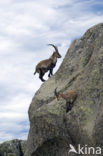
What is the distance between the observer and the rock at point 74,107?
13.3 metres

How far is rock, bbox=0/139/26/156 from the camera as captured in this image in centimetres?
2306

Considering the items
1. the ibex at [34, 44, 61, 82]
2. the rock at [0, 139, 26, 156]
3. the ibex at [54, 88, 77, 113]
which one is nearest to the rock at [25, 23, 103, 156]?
the ibex at [54, 88, 77, 113]

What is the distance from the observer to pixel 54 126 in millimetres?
14469

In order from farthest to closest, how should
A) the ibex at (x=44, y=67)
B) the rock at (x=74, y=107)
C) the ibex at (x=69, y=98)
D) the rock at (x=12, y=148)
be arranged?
1. the rock at (x=12, y=148)
2. the ibex at (x=44, y=67)
3. the ibex at (x=69, y=98)
4. the rock at (x=74, y=107)

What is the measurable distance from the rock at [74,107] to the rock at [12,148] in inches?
262

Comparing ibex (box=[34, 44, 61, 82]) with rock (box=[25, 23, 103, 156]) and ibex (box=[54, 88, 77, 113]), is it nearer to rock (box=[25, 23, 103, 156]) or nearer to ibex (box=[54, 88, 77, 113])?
rock (box=[25, 23, 103, 156])

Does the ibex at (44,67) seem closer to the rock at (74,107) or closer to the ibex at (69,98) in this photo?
the rock at (74,107)

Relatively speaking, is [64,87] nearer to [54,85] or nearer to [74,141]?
[54,85]

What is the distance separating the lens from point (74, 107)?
14141mm

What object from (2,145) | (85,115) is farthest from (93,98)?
(2,145)

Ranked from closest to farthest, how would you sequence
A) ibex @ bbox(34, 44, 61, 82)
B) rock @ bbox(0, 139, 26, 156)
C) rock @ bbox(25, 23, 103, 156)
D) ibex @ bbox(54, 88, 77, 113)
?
rock @ bbox(25, 23, 103, 156), ibex @ bbox(54, 88, 77, 113), ibex @ bbox(34, 44, 61, 82), rock @ bbox(0, 139, 26, 156)

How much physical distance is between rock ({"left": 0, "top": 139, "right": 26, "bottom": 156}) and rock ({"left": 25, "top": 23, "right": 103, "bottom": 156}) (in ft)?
21.8

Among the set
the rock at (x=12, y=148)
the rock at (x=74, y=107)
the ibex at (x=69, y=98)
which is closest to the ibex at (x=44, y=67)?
the rock at (x=74, y=107)

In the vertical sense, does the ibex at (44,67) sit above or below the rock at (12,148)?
above
